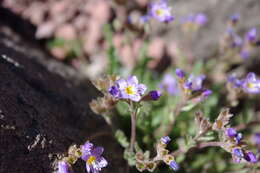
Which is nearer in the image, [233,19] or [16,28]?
[233,19]

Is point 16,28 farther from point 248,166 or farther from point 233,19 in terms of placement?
point 248,166

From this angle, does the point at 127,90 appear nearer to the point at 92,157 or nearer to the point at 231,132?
the point at 92,157

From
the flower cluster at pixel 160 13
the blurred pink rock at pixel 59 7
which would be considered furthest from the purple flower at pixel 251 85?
the blurred pink rock at pixel 59 7

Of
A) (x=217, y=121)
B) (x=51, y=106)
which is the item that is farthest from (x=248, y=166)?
(x=51, y=106)

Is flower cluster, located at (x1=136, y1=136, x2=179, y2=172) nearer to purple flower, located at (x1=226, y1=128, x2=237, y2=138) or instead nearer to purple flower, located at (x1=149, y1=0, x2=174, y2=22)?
purple flower, located at (x1=226, y1=128, x2=237, y2=138)

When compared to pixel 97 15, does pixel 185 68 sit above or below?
below

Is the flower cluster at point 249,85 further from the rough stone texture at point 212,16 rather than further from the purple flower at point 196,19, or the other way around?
the rough stone texture at point 212,16
